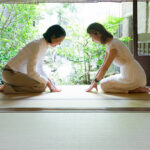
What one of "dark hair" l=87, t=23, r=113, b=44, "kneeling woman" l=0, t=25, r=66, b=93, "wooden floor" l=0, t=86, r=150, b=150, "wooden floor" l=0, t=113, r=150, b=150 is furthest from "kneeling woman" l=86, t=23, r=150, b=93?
"wooden floor" l=0, t=113, r=150, b=150

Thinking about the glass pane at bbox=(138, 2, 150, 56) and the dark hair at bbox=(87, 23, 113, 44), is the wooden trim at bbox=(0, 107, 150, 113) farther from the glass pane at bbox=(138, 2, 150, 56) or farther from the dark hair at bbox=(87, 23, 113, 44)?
the glass pane at bbox=(138, 2, 150, 56)

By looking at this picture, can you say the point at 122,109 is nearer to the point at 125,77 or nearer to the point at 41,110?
the point at 41,110

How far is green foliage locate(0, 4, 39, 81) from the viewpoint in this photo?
4.17m

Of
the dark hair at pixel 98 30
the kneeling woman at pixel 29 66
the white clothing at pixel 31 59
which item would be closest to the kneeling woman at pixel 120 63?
the dark hair at pixel 98 30

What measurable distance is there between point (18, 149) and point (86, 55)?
3.62 metres

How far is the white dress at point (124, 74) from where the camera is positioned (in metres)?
2.45

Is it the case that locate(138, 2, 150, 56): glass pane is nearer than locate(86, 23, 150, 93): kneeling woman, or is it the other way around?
locate(86, 23, 150, 93): kneeling woman

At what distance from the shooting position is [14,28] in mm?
4324

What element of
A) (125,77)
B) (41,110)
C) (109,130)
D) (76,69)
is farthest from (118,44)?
(76,69)

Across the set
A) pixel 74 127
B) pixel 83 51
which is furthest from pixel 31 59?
pixel 83 51

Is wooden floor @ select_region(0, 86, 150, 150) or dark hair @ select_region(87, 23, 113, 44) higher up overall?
dark hair @ select_region(87, 23, 113, 44)

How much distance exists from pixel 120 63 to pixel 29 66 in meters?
1.17

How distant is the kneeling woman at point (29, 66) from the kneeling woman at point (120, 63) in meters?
0.46

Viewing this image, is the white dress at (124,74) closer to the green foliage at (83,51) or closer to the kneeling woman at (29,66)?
the kneeling woman at (29,66)
